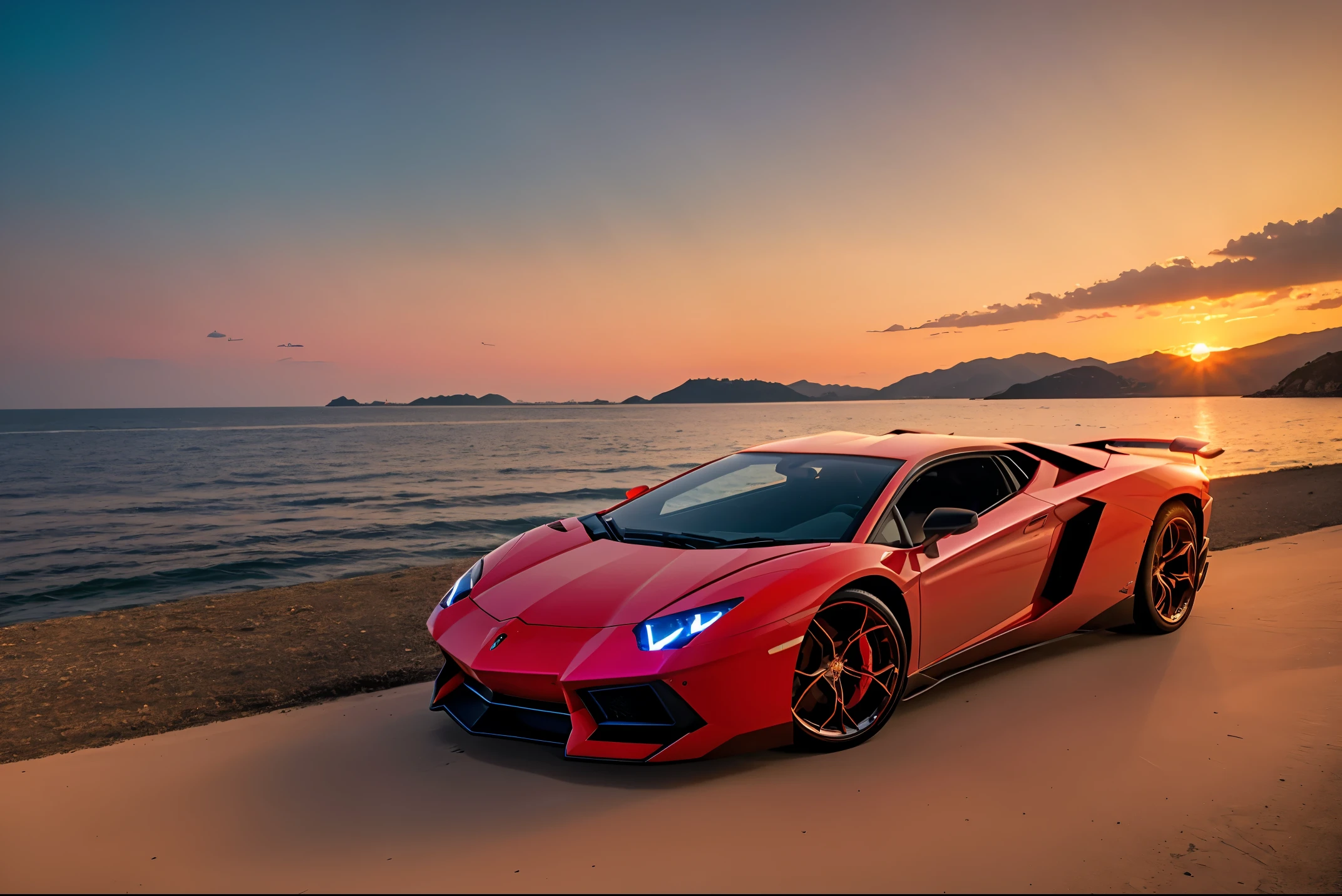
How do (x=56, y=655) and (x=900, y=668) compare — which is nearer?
(x=900, y=668)

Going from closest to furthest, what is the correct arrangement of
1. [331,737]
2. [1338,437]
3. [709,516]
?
[331,737] < [709,516] < [1338,437]

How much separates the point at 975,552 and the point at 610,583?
6.06ft

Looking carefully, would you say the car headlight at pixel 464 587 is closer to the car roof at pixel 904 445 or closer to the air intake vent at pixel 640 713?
the air intake vent at pixel 640 713

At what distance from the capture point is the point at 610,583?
3.39 metres

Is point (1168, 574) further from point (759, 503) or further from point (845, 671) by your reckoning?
point (845, 671)

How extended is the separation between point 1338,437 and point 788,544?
4561 centimetres

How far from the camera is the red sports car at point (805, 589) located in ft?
9.68

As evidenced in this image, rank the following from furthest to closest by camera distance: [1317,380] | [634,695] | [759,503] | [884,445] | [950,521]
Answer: [1317,380], [884,445], [759,503], [950,521], [634,695]

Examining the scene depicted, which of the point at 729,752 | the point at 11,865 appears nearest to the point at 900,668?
the point at 729,752

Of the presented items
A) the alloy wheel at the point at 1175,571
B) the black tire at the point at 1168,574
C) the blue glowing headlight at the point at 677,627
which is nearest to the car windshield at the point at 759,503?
the blue glowing headlight at the point at 677,627

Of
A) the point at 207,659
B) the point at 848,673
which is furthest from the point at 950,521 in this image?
the point at 207,659

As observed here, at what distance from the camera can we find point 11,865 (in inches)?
102

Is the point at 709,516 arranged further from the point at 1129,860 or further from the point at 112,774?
the point at 112,774

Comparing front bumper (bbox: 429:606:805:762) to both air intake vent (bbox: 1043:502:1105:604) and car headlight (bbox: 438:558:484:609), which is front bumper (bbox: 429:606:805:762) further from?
air intake vent (bbox: 1043:502:1105:604)
